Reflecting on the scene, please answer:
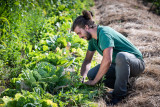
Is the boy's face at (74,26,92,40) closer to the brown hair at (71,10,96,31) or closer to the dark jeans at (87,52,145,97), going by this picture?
the brown hair at (71,10,96,31)

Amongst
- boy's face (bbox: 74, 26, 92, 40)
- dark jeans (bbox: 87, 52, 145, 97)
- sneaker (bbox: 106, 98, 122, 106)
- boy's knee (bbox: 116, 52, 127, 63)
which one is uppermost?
boy's face (bbox: 74, 26, 92, 40)

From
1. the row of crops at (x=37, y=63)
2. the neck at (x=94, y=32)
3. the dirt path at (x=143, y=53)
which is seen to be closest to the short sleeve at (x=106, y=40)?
the neck at (x=94, y=32)

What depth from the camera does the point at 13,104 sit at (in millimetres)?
2021

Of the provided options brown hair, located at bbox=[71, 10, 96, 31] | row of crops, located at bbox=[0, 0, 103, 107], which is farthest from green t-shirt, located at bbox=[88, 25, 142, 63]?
row of crops, located at bbox=[0, 0, 103, 107]

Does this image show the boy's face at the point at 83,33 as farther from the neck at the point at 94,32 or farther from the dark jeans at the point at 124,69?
the dark jeans at the point at 124,69

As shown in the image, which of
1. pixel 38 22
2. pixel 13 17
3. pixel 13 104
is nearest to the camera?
pixel 13 104

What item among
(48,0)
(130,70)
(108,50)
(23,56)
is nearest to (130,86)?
(130,70)

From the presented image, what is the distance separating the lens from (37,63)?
10.4 feet

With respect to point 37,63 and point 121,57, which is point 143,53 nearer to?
point 121,57

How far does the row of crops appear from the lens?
7.40 ft

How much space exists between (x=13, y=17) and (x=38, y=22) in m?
0.67

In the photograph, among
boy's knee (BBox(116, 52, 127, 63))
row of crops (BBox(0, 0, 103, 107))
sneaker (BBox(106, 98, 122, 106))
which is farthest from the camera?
sneaker (BBox(106, 98, 122, 106))

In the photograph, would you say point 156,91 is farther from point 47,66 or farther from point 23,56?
point 23,56

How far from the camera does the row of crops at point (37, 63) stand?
226 cm
